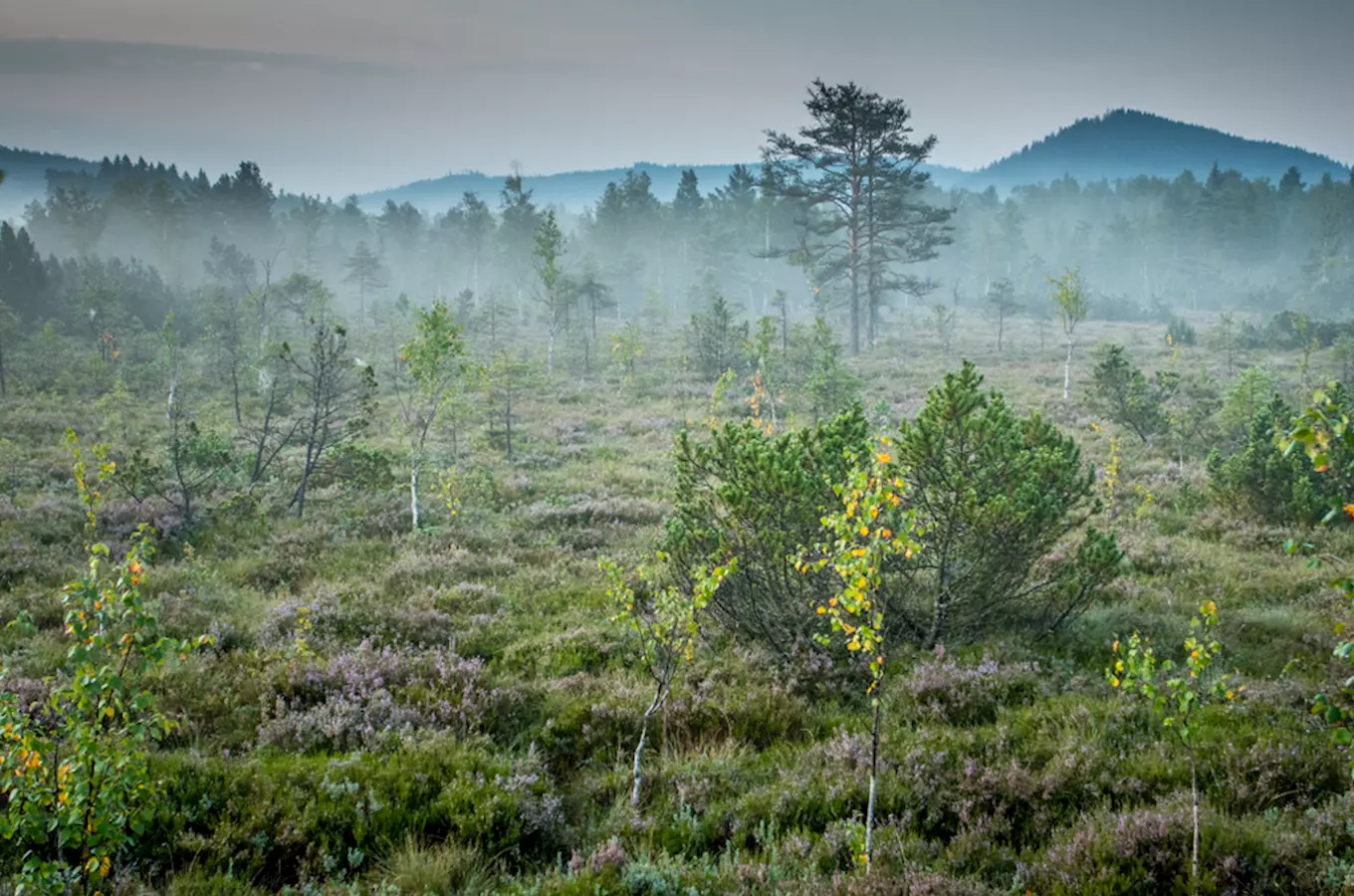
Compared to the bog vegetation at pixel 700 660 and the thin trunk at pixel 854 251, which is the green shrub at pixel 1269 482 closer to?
the bog vegetation at pixel 700 660

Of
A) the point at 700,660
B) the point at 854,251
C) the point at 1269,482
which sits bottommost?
the point at 700,660

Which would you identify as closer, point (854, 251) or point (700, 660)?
point (700, 660)

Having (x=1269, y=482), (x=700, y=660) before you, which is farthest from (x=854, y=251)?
(x=700, y=660)

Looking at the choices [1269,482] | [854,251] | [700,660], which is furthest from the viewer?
[854,251]

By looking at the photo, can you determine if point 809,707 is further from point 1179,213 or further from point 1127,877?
point 1179,213

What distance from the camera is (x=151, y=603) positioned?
30.1ft

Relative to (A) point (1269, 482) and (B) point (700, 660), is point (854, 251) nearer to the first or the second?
(A) point (1269, 482)

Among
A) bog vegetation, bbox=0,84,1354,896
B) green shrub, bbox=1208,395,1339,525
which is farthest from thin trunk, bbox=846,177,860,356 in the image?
green shrub, bbox=1208,395,1339,525

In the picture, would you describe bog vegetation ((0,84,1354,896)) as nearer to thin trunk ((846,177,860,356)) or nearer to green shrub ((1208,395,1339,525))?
green shrub ((1208,395,1339,525))

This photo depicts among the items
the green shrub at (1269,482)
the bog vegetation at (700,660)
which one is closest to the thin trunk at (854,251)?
the bog vegetation at (700,660)

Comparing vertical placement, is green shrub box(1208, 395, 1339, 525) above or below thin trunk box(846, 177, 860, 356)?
below

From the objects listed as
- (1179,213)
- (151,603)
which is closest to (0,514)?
(151,603)

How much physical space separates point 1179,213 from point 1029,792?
102 m

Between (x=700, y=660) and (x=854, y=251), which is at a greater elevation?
(x=854, y=251)
